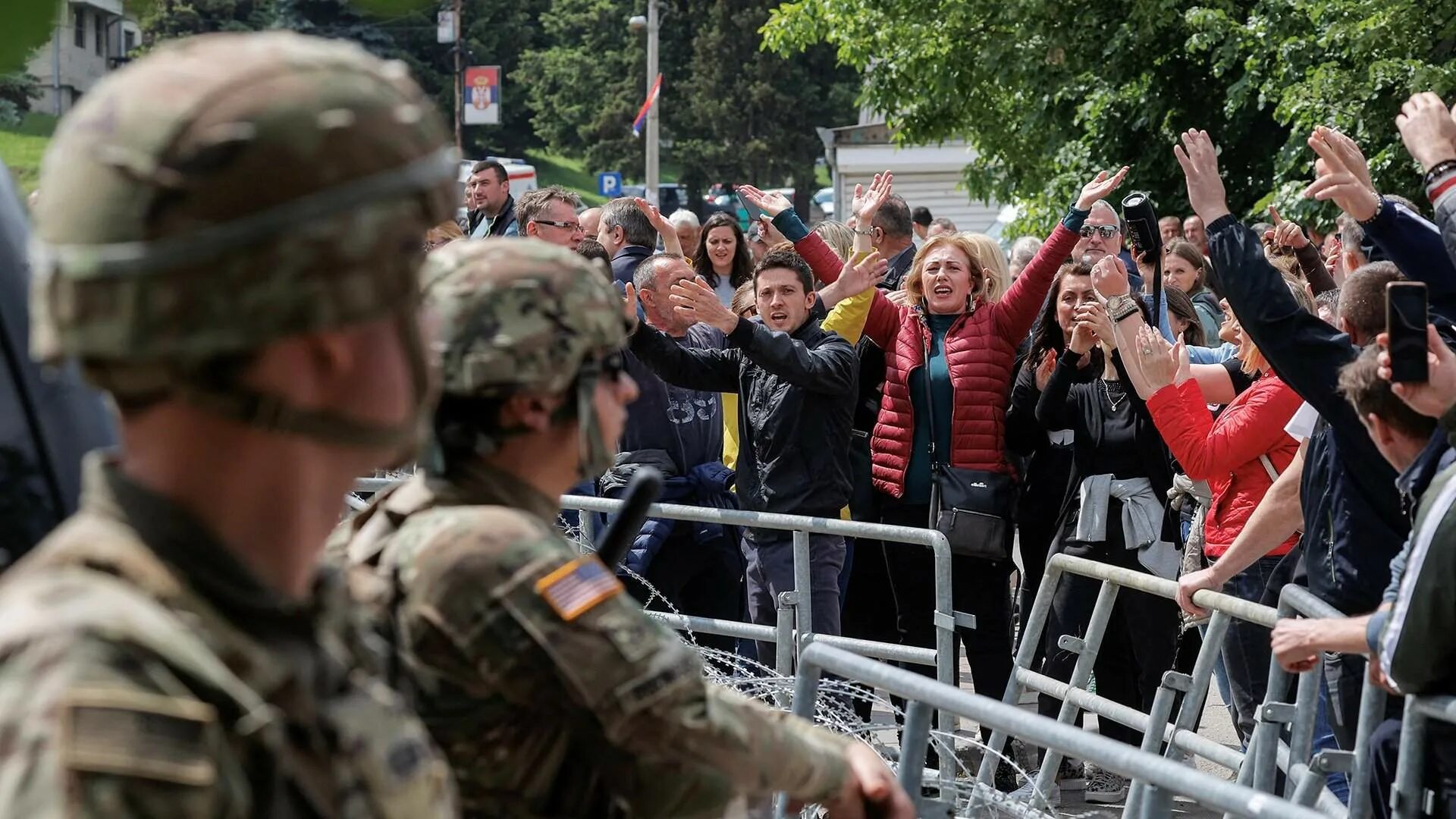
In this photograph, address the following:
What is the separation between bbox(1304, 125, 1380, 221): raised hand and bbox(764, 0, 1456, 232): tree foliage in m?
8.43

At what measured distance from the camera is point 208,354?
1390mm

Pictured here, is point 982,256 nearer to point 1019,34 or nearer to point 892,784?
point 892,784

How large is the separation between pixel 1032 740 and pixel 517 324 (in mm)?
1106

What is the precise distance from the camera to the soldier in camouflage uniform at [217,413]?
132cm

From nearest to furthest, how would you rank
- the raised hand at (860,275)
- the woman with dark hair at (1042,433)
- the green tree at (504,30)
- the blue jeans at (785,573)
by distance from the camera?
the green tree at (504,30)
the blue jeans at (785,573)
the woman with dark hair at (1042,433)
the raised hand at (860,275)

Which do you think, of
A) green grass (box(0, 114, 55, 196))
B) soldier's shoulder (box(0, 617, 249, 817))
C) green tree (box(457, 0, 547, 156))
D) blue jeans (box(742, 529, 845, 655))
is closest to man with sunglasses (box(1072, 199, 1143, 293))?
blue jeans (box(742, 529, 845, 655))

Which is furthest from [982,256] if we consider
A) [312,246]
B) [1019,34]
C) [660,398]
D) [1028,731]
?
[1019,34]

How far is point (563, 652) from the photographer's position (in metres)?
2.23

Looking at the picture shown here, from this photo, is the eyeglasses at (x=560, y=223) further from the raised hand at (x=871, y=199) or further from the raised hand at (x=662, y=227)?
the raised hand at (x=871, y=199)

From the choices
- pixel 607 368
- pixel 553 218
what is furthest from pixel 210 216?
pixel 553 218

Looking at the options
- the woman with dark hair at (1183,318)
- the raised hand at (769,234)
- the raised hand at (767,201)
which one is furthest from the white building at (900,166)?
the woman with dark hair at (1183,318)

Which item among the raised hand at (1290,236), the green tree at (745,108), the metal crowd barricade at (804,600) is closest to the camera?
the metal crowd barricade at (804,600)

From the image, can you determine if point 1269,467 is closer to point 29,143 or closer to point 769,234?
point 769,234

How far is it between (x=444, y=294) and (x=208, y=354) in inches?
44.0
